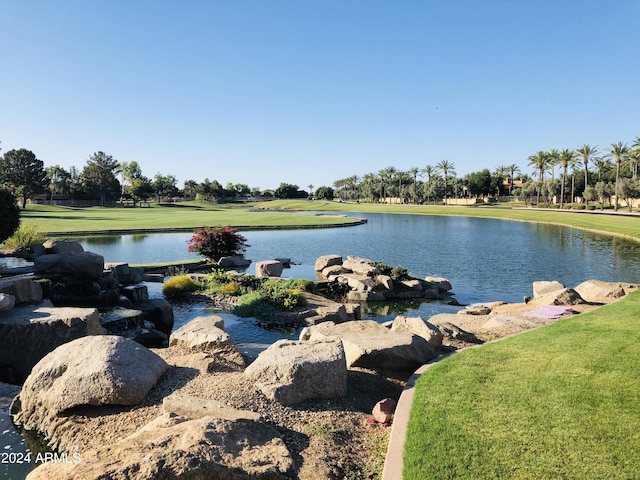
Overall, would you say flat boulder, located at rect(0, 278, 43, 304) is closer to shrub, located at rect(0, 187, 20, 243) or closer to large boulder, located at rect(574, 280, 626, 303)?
shrub, located at rect(0, 187, 20, 243)

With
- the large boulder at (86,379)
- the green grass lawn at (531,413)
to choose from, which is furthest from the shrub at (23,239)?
the green grass lawn at (531,413)

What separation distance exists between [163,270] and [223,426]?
1888 centimetres

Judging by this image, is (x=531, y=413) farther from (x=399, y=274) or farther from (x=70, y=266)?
(x=399, y=274)

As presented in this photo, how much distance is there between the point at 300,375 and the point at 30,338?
5913 millimetres

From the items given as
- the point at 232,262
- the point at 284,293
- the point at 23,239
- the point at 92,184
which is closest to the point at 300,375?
the point at 284,293

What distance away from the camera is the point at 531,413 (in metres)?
5.28

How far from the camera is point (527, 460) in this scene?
4422 mm

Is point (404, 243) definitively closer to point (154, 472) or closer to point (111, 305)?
point (111, 305)

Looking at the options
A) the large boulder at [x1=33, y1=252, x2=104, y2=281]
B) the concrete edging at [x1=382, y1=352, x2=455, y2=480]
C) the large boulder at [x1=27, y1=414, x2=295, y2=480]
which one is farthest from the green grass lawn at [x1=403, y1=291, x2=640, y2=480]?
the large boulder at [x1=33, y1=252, x2=104, y2=281]

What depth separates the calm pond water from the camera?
1866 cm

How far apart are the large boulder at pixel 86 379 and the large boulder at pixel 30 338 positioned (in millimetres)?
2168

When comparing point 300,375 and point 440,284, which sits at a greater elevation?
point 300,375

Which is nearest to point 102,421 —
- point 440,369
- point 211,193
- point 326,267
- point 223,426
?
point 223,426

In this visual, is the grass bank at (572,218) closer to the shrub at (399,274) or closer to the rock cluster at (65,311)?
the shrub at (399,274)
